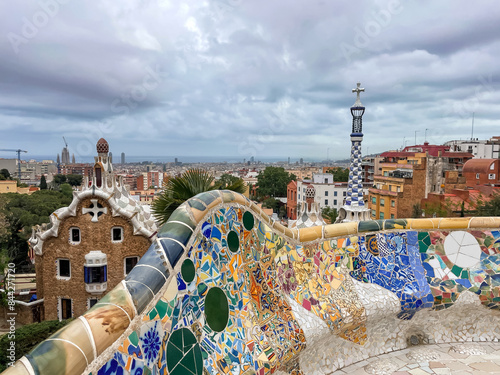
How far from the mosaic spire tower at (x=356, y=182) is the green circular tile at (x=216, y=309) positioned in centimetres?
695

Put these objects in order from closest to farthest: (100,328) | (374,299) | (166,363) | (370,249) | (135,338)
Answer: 1. (100,328)
2. (135,338)
3. (166,363)
4. (374,299)
5. (370,249)

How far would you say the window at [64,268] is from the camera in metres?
11.2

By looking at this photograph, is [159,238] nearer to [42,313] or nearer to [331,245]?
[331,245]

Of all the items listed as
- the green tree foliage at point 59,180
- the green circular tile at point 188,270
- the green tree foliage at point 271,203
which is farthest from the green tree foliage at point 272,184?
the green circular tile at point 188,270

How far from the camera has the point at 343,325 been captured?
437cm

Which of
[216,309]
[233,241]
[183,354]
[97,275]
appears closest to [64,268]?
[97,275]

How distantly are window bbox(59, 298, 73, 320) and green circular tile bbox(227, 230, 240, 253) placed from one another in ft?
31.3

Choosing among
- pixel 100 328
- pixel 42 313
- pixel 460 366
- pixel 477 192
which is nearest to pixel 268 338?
pixel 100 328

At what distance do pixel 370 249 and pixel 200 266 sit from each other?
2746 millimetres

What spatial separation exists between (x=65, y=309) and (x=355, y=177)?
9034 mm

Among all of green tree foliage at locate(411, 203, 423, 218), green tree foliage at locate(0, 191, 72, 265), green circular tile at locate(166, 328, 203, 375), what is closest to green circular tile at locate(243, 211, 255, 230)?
green circular tile at locate(166, 328, 203, 375)

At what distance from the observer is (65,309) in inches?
453

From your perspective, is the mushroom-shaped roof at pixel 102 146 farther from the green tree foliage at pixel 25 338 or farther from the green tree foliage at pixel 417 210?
the green tree foliage at pixel 417 210

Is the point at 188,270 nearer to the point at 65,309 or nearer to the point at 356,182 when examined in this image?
the point at 356,182
